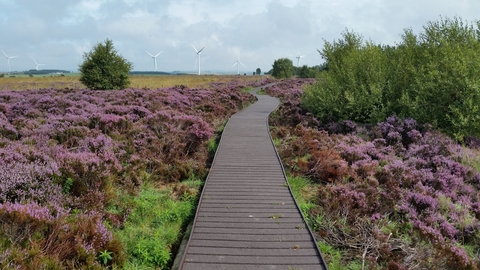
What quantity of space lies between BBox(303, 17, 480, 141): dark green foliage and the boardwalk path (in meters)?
8.95

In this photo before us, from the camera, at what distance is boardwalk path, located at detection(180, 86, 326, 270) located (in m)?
6.30

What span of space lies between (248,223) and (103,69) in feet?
91.1

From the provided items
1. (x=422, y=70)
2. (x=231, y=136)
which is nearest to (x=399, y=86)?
(x=422, y=70)

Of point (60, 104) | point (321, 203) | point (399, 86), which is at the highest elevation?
point (399, 86)

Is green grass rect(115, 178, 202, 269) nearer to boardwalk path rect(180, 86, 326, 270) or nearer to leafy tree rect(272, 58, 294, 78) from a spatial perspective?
boardwalk path rect(180, 86, 326, 270)

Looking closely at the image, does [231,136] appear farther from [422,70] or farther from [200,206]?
[422,70]

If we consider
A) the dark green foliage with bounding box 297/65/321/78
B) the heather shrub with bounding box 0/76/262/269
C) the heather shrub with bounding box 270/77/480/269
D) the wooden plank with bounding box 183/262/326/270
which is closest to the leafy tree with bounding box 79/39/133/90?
the heather shrub with bounding box 0/76/262/269

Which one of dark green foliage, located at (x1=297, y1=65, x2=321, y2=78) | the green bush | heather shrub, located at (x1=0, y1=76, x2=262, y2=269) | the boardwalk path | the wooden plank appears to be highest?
dark green foliage, located at (x1=297, y1=65, x2=321, y2=78)

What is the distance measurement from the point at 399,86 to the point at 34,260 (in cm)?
1934

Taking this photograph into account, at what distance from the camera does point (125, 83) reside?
107 feet

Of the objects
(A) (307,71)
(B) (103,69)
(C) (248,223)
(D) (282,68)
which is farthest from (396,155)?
(D) (282,68)

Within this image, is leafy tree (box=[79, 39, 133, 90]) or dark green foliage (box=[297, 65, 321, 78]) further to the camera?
dark green foliage (box=[297, 65, 321, 78])

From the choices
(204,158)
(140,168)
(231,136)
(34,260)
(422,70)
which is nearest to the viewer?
(34,260)

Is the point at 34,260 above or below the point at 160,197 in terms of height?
above
